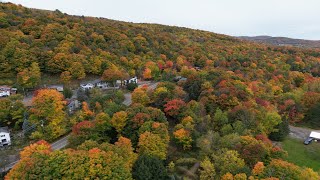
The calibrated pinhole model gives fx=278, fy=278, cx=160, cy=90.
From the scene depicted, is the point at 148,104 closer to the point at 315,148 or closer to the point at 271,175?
→ the point at 271,175

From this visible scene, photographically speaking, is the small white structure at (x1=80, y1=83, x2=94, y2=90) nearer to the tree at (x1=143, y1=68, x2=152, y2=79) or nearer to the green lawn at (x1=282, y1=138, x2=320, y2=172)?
the tree at (x1=143, y1=68, x2=152, y2=79)

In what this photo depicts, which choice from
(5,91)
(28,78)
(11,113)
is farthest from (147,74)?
(11,113)

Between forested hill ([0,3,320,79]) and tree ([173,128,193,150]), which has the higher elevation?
forested hill ([0,3,320,79])

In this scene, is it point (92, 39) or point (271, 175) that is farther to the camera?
point (92, 39)

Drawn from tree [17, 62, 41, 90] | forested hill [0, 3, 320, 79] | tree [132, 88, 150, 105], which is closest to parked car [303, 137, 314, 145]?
tree [132, 88, 150, 105]

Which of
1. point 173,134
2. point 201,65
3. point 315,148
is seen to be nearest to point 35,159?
point 173,134

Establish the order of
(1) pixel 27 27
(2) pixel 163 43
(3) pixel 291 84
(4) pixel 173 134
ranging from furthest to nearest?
(2) pixel 163 43 → (3) pixel 291 84 → (1) pixel 27 27 → (4) pixel 173 134
